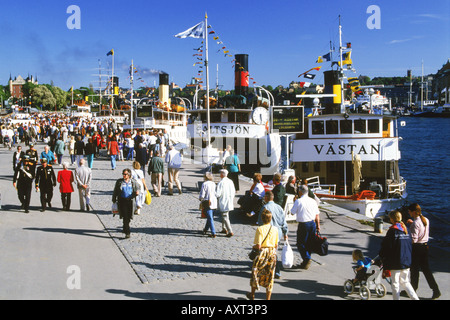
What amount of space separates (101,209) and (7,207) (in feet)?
9.19

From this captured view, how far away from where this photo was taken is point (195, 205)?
14352mm

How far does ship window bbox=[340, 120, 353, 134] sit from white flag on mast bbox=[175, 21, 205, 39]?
331 inches

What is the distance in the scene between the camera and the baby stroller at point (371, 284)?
7254 millimetres

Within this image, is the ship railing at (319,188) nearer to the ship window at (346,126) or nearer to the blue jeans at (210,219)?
the ship window at (346,126)

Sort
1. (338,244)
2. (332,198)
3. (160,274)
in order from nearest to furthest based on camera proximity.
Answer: (160,274) → (338,244) → (332,198)

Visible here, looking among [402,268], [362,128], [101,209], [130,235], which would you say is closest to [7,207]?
[101,209]

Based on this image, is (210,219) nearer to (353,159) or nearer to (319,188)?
(319,188)

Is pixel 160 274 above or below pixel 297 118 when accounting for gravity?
below

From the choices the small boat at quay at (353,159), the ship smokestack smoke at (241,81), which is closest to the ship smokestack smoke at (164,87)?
the ship smokestack smoke at (241,81)

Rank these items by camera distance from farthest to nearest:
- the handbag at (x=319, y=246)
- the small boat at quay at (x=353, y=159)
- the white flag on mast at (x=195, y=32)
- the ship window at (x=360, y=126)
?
1. the white flag on mast at (x=195, y=32)
2. the ship window at (x=360, y=126)
3. the small boat at quay at (x=353, y=159)
4. the handbag at (x=319, y=246)

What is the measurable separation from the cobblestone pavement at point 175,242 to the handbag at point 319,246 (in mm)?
1358

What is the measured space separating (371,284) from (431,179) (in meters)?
41.0
